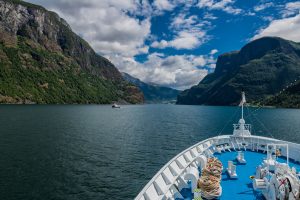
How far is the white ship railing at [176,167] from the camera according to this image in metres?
15.6

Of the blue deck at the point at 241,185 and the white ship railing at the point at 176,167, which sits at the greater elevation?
the white ship railing at the point at 176,167

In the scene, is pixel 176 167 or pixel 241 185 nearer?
pixel 241 185

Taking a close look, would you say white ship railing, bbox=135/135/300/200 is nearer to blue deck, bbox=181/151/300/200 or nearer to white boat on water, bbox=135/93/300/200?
white boat on water, bbox=135/93/300/200

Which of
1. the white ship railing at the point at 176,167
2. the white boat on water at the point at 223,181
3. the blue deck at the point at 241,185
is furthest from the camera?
the blue deck at the point at 241,185

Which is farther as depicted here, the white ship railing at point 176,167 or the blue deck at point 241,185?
the blue deck at point 241,185

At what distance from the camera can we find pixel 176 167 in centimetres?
2091

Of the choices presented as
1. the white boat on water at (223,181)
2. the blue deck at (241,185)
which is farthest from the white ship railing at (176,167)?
the blue deck at (241,185)

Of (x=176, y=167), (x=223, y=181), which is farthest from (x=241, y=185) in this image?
(x=176, y=167)

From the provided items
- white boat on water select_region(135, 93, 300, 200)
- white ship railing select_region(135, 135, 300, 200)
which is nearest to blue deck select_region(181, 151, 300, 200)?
white boat on water select_region(135, 93, 300, 200)

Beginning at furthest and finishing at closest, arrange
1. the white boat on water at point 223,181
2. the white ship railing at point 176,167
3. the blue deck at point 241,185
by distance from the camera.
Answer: the blue deck at point 241,185 → the white ship railing at point 176,167 → the white boat on water at point 223,181

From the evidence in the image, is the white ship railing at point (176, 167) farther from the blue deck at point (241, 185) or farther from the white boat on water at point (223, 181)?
the blue deck at point (241, 185)

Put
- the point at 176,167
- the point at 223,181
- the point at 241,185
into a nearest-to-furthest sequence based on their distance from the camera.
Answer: the point at 241,185 < the point at 223,181 < the point at 176,167

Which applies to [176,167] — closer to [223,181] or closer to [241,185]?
[223,181]

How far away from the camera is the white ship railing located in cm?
1561
